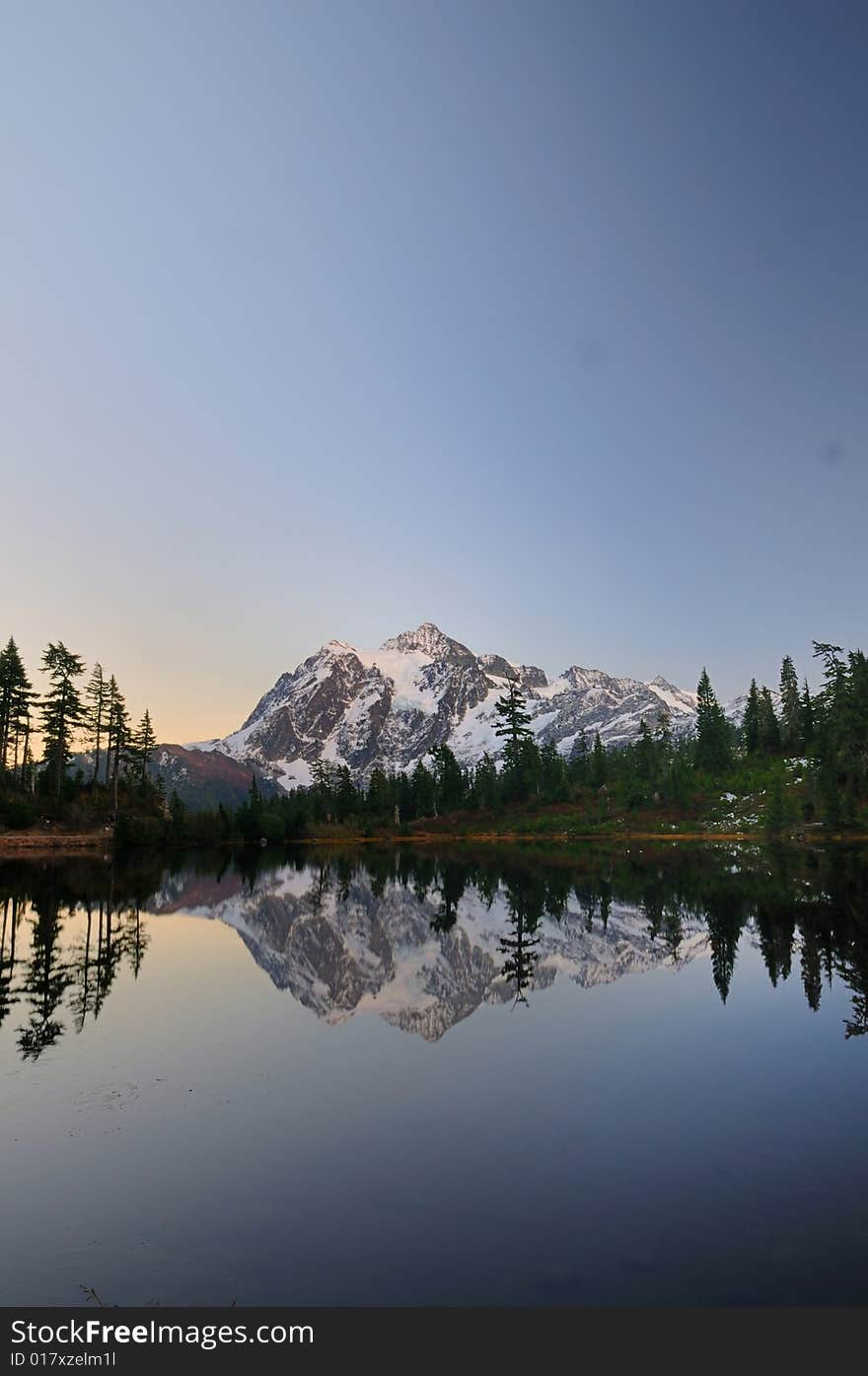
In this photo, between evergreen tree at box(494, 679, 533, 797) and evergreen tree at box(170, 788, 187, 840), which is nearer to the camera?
evergreen tree at box(170, 788, 187, 840)

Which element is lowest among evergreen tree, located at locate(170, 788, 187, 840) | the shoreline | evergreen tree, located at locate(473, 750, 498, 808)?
the shoreline

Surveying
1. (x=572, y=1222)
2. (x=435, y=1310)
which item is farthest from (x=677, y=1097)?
(x=435, y=1310)

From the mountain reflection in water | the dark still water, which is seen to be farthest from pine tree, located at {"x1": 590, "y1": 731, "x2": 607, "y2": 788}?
the dark still water

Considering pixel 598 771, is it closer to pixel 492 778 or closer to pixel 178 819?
pixel 492 778

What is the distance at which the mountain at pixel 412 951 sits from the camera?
67.8ft

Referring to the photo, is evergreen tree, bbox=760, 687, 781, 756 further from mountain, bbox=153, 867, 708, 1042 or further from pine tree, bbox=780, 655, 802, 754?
mountain, bbox=153, 867, 708, 1042

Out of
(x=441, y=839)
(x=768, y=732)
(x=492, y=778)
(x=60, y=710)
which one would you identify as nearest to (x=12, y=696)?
(x=60, y=710)

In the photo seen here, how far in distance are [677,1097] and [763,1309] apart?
620 centimetres

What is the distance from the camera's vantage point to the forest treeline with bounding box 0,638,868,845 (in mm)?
96125

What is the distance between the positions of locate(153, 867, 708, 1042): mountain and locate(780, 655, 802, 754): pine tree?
10725 centimetres

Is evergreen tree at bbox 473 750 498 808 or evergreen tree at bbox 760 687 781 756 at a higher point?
evergreen tree at bbox 760 687 781 756

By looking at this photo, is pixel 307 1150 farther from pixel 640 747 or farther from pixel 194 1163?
pixel 640 747

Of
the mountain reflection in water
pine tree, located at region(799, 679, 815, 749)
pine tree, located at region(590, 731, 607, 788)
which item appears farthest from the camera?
pine tree, located at region(590, 731, 607, 788)

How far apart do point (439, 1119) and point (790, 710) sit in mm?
139699
